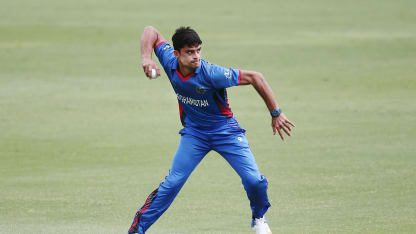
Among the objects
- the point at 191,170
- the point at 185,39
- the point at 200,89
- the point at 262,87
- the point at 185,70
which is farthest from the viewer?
the point at 191,170

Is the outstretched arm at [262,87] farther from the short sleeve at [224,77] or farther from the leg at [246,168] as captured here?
the leg at [246,168]

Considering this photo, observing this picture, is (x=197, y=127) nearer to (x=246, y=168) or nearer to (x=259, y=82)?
(x=246, y=168)

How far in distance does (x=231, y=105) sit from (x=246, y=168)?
11802 mm

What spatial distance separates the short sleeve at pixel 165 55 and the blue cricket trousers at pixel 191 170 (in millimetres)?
740

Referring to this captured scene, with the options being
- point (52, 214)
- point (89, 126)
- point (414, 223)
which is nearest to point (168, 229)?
point (52, 214)

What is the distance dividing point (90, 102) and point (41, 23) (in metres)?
12.3

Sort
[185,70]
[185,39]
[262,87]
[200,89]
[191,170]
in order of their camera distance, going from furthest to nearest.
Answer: [191,170] → [185,70] → [200,89] → [185,39] → [262,87]

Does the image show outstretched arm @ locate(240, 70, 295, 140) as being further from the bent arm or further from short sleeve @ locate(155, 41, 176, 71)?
short sleeve @ locate(155, 41, 176, 71)

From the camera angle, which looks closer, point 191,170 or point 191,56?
point 191,56

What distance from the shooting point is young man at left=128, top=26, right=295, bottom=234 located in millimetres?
8320

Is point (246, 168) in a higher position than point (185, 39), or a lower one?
lower

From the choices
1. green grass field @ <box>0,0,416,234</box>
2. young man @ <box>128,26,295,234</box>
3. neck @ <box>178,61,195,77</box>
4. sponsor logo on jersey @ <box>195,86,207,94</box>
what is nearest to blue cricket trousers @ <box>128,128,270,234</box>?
young man @ <box>128,26,295,234</box>

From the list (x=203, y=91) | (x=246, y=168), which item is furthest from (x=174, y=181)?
(x=203, y=91)

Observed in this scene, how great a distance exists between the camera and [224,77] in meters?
8.20
